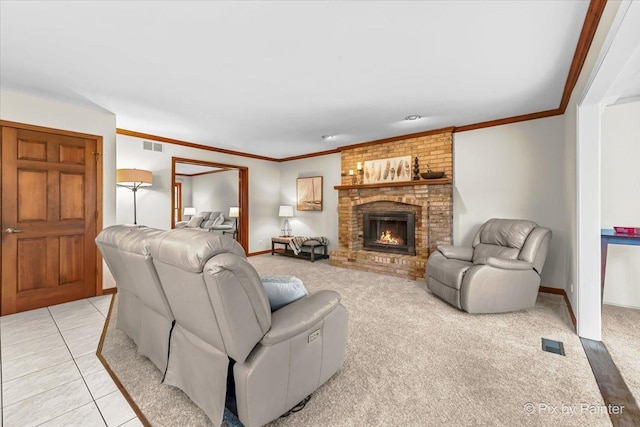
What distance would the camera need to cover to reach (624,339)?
240 centimetres

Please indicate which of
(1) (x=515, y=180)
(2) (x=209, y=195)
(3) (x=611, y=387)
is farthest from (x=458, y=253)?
(2) (x=209, y=195)

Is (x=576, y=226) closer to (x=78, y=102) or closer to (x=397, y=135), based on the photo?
(x=397, y=135)

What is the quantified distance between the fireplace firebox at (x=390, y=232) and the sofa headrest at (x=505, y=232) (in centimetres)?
114

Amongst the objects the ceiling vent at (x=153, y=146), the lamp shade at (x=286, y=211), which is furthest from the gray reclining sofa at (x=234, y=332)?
the lamp shade at (x=286, y=211)

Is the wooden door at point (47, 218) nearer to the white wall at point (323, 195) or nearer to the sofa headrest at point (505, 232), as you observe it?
the white wall at point (323, 195)

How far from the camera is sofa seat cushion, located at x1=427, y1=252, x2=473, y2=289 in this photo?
10.1 feet

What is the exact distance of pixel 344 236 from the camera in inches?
217

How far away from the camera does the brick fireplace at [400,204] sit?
441 centimetres

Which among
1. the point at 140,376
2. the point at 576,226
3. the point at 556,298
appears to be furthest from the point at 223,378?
the point at 556,298

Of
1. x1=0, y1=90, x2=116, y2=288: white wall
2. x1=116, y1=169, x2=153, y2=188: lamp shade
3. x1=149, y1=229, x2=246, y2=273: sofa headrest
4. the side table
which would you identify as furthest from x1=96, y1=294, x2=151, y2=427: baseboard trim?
the side table

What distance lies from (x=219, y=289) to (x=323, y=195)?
16.5ft

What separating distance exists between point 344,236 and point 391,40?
384cm

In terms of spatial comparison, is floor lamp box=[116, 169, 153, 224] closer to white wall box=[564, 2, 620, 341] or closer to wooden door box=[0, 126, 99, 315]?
wooden door box=[0, 126, 99, 315]

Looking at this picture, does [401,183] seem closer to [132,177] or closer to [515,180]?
[515,180]
